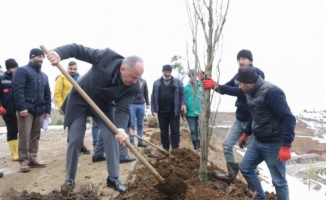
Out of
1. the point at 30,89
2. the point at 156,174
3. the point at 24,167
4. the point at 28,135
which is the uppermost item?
the point at 30,89

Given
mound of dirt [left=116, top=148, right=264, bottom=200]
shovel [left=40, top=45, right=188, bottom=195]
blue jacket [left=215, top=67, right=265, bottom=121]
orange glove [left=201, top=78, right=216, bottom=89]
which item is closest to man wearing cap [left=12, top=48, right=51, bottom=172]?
shovel [left=40, top=45, right=188, bottom=195]

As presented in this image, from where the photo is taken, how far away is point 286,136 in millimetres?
3117

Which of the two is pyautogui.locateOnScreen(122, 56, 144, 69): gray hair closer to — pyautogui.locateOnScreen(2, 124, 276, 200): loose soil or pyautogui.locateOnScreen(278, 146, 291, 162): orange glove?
pyautogui.locateOnScreen(2, 124, 276, 200): loose soil

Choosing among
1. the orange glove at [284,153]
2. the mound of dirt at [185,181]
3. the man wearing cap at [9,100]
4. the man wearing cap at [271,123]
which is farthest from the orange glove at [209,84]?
the man wearing cap at [9,100]

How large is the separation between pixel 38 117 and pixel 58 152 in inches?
74.1

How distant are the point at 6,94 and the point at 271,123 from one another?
14.5ft

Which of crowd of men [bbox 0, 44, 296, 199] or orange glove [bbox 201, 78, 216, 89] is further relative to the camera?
orange glove [bbox 201, 78, 216, 89]

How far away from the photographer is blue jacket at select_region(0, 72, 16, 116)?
519 cm

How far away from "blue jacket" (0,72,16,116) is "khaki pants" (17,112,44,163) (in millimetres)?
585

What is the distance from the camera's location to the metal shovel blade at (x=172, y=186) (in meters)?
3.23

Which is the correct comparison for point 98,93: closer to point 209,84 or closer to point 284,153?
point 209,84

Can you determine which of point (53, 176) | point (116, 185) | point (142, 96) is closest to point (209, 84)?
point (116, 185)

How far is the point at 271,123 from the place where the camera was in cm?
A: 330

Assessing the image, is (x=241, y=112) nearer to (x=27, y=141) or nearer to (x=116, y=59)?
(x=116, y=59)
